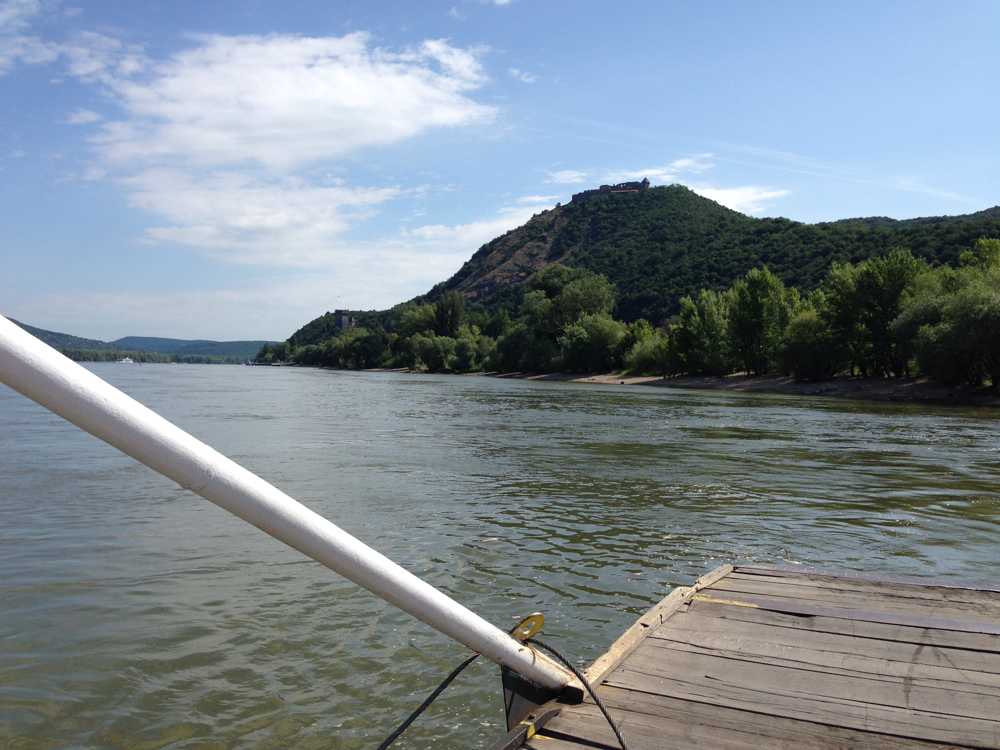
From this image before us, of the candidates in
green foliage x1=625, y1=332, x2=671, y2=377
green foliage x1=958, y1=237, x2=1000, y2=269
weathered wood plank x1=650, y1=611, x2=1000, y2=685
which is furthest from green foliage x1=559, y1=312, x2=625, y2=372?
weathered wood plank x1=650, y1=611, x2=1000, y2=685

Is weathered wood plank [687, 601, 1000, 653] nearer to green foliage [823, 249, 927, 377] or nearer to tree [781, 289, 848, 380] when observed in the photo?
green foliage [823, 249, 927, 377]

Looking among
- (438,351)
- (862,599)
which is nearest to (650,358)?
(438,351)

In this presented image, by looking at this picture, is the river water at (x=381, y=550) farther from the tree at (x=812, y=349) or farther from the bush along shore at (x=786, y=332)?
the tree at (x=812, y=349)

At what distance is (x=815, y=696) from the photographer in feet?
11.3

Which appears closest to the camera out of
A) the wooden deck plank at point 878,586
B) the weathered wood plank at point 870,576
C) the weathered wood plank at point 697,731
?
the weathered wood plank at point 697,731

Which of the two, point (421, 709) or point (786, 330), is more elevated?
point (786, 330)

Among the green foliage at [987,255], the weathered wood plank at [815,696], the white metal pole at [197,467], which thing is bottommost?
the weathered wood plank at [815,696]

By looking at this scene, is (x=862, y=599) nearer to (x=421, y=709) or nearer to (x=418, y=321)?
(x=421, y=709)

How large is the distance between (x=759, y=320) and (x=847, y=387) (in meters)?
16.0

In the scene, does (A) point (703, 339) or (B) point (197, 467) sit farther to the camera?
(A) point (703, 339)

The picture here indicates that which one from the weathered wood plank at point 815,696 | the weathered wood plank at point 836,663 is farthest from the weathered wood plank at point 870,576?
the weathered wood plank at point 815,696

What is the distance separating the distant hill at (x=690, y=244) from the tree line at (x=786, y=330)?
1372cm

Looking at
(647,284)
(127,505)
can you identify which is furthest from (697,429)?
(647,284)

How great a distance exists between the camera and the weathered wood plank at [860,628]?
4124 mm
